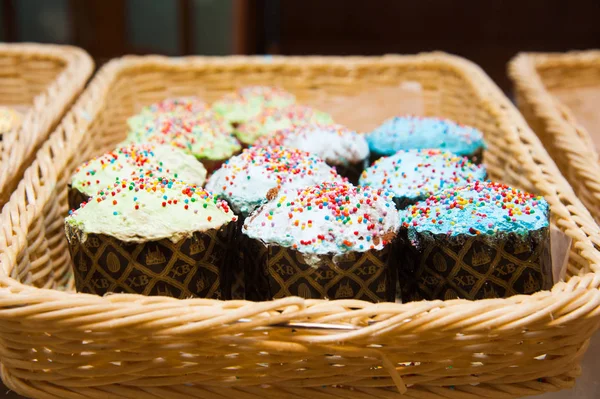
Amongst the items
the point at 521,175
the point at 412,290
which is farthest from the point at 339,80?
the point at 412,290

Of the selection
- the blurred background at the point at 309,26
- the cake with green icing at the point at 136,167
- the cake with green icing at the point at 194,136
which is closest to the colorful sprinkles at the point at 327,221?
the cake with green icing at the point at 136,167

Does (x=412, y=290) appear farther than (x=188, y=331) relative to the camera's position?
Yes

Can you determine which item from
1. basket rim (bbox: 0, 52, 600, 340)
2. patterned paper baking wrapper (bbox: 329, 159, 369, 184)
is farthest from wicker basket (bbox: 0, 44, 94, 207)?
patterned paper baking wrapper (bbox: 329, 159, 369, 184)

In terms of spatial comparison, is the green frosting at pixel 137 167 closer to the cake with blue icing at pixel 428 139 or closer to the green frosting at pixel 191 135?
the green frosting at pixel 191 135

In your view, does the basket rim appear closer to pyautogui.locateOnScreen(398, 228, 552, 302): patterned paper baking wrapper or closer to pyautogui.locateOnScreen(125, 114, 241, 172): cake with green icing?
pyautogui.locateOnScreen(398, 228, 552, 302): patterned paper baking wrapper

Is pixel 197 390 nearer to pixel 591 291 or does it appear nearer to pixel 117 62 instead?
pixel 591 291

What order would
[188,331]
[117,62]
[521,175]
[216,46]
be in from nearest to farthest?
[188,331] → [521,175] → [117,62] → [216,46]

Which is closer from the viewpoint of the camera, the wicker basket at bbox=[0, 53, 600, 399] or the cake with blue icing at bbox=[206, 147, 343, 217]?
the wicker basket at bbox=[0, 53, 600, 399]
